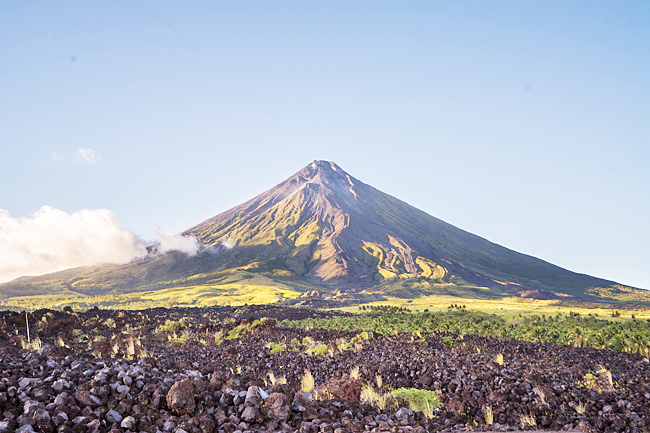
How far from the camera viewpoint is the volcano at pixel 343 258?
11000 centimetres

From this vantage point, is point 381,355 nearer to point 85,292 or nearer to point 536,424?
point 536,424

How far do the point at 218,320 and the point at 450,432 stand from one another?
2689 cm

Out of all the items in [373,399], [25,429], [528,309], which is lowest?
[528,309]

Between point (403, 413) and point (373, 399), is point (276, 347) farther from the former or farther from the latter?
A: point (403, 413)

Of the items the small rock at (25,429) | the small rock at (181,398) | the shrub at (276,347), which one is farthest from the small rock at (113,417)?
the shrub at (276,347)

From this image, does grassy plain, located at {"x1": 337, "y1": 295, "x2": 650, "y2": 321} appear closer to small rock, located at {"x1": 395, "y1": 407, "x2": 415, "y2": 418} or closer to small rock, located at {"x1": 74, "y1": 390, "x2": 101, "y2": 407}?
small rock, located at {"x1": 395, "y1": 407, "x2": 415, "y2": 418}

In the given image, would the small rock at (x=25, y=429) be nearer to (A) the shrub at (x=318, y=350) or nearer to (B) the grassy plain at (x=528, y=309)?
(A) the shrub at (x=318, y=350)

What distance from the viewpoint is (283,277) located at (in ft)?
365

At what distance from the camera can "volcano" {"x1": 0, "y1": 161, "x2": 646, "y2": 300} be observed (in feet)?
361

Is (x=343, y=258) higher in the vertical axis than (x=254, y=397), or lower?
lower

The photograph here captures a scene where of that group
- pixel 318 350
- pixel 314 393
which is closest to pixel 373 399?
pixel 314 393

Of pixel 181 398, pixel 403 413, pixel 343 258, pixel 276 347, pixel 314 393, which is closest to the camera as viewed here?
pixel 181 398

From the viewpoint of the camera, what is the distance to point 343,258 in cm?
12619

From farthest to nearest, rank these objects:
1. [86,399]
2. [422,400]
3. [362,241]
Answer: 1. [362,241]
2. [422,400]
3. [86,399]
